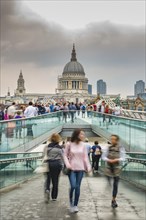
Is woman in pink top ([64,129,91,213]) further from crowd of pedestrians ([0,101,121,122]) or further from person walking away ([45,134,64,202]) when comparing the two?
crowd of pedestrians ([0,101,121,122])

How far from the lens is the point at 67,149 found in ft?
32.1

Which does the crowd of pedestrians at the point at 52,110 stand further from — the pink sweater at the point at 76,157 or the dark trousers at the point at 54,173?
the pink sweater at the point at 76,157

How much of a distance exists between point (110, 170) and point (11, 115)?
36.1 ft

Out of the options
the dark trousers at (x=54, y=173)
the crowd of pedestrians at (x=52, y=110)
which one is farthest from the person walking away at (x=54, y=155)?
the crowd of pedestrians at (x=52, y=110)

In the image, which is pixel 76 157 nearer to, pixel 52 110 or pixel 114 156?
pixel 114 156

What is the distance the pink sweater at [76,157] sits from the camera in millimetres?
9680

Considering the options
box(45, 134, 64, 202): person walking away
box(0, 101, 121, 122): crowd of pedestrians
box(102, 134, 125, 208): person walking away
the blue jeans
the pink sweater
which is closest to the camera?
the pink sweater

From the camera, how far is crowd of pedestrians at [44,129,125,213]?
31.9ft

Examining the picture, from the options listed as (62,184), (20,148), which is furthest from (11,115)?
(62,184)

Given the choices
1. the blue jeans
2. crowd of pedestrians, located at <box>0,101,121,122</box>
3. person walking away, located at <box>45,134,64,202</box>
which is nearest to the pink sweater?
the blue jeans

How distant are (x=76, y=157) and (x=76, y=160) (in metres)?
0.06

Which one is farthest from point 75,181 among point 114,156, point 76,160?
point 114,156

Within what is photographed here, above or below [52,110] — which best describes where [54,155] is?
below

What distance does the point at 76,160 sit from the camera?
9688 millimetres
